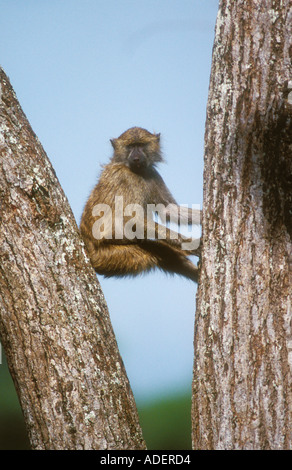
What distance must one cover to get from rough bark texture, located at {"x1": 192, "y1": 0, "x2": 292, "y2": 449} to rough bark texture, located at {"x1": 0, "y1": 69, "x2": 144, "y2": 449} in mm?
557

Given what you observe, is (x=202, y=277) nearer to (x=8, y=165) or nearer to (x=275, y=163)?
(x=275, y=163)

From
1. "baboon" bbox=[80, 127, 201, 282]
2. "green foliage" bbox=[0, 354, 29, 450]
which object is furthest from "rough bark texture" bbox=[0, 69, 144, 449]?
"green foliage" bbox=[0, 354, 29, 450]

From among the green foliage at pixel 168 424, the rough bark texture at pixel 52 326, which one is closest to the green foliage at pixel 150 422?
the green foliage at pixel 168 424

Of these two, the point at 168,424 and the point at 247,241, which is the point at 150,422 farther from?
the point at 247,241

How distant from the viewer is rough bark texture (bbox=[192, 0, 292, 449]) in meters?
2.86

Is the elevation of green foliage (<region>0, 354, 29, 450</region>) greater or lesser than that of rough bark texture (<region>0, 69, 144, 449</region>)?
lesser

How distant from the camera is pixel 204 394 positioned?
3047 mm

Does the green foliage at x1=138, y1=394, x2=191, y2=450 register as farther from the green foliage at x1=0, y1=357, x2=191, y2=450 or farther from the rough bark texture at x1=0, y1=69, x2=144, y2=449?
the rough bark texture at x1=0, y1=69, x2=144, y2=449

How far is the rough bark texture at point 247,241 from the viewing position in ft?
→ 9.39

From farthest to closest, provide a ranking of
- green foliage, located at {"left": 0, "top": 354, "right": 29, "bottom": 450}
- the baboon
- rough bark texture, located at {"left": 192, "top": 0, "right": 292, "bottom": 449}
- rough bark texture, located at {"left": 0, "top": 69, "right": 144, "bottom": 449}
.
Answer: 1. green foliage, located at {"left": 0, "top": 354, "right": 29, "bottom": 450}
2. the baboon
3. rough bark texture, located at {"left": 0, "top": 69, "right": 144, "bottom": 449}
4. rough bark texture, located at {"left": 192, "top": 0, "right": 292, "bottom": 449}

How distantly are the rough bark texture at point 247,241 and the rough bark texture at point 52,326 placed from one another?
56cm

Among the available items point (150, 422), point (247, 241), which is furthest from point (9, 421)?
point (247, 241)

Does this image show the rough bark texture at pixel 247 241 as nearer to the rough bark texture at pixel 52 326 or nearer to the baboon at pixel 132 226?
the rough bark texture at pixel 52 326

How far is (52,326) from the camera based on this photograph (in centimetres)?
311
